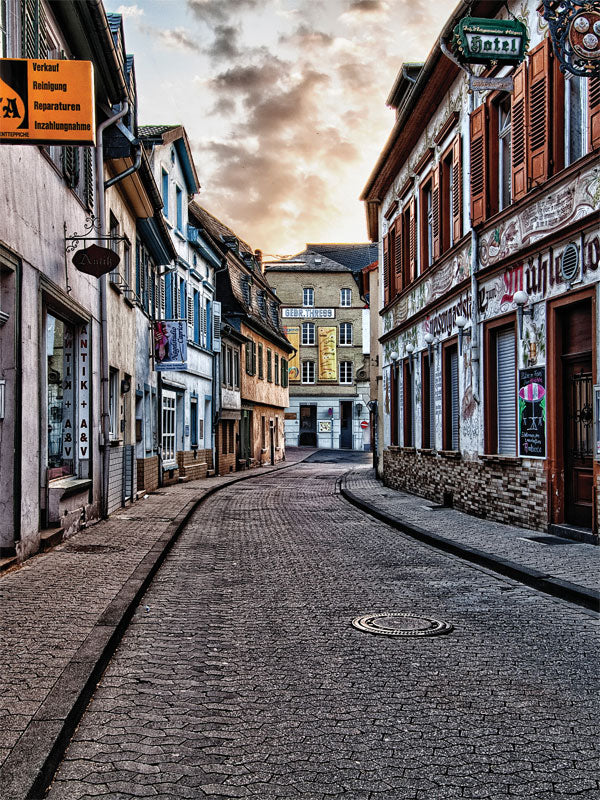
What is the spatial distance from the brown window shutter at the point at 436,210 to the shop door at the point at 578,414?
7.09 meters

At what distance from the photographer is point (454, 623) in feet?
22.3

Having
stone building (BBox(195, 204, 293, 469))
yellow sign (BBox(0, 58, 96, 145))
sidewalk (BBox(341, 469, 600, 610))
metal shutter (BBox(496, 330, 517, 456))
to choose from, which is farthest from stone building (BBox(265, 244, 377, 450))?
yellow sign (BBox(0, 58, 96, 145))

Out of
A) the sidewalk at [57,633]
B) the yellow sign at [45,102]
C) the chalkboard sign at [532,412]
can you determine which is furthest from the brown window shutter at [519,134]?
the yellow sign at [45,102]

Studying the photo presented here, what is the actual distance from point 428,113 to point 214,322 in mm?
15321

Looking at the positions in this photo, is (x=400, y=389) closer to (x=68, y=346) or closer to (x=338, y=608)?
(x=68, y=346)

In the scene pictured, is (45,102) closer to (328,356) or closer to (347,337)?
(328,356)

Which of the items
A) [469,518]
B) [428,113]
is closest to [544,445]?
[469,518]

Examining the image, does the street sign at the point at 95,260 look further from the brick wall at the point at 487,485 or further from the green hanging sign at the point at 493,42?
the brick wall at the point at 487,485

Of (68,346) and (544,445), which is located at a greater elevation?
(68,346)

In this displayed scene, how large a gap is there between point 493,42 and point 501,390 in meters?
5.79

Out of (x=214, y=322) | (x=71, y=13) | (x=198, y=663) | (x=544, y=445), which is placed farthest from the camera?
(x=214, y=322)

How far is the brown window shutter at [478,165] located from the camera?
14922 millimetres

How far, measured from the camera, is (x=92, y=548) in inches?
420

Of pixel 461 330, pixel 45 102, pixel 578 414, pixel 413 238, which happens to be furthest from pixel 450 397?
pixel 45 102
